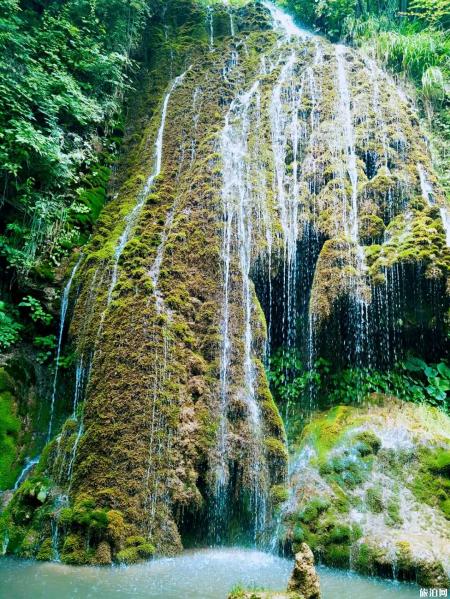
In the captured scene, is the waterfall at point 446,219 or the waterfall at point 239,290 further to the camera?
the waterfall at point 446,219

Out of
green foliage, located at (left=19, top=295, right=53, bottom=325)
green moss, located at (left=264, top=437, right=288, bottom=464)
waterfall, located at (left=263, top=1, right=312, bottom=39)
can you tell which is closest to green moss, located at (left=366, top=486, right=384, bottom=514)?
green moss, located at (left=264, top=437, right=288, bottom=464)

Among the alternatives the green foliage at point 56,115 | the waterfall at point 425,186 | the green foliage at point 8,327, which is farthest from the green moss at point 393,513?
the green foliage at point 56,115

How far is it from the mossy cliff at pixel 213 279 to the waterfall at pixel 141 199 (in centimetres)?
4

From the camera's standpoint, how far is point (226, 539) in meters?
6.25

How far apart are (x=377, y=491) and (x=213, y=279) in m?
4.11

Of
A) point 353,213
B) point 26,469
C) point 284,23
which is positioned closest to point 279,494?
point 26,469

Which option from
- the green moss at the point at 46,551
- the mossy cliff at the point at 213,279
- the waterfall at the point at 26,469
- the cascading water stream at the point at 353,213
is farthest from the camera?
the cascading water stream at the point at 353,213

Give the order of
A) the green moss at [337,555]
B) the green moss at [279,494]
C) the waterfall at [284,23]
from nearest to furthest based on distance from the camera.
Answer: the green moss at [337,555] → the green moss at [279,494] → the waterfall at [284,23]

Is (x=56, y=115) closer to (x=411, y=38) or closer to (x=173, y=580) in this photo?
(x=173, y=580)

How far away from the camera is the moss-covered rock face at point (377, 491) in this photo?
17.9 ft

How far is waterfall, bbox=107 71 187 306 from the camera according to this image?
26.2 ft

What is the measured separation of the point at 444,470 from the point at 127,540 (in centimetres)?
435

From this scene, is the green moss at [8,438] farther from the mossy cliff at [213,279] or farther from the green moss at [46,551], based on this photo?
the green moss at [46,551]

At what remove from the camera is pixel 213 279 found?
794 centimetres
